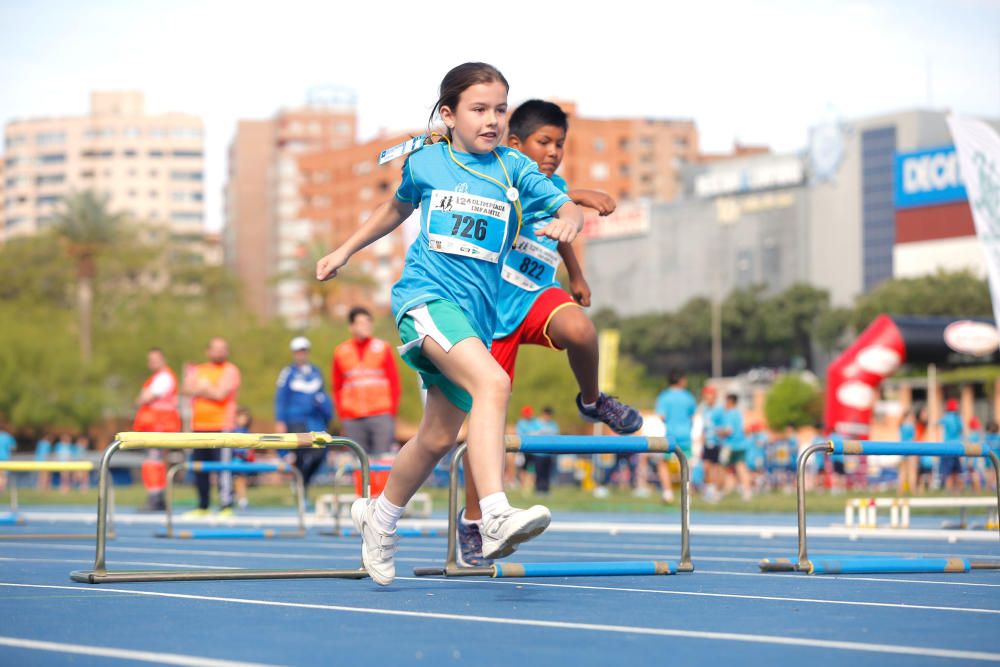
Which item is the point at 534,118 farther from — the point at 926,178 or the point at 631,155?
the point at 631,155

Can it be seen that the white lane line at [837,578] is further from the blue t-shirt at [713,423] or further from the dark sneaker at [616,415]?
the blue t-shirt at [713,423]

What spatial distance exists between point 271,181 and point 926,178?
3038 inches

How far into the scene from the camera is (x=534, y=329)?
7.69 metres

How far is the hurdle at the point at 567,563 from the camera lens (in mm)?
7270

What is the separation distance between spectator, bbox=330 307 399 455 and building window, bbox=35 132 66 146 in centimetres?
17744

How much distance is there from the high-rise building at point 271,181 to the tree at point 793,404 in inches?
2743

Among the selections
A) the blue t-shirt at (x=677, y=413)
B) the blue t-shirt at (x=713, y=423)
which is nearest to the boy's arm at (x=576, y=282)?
the blue t-shirt at (x=677, y=413)

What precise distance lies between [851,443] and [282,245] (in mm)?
153533

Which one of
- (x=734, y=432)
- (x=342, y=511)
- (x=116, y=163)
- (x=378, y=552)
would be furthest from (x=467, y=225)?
(x=116, y=163)

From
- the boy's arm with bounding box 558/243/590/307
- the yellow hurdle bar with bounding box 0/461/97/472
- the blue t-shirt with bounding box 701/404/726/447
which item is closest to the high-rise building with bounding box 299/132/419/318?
the blue t-shirt with bounding box 701/404/726/447

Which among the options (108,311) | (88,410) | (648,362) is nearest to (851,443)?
(88,410)

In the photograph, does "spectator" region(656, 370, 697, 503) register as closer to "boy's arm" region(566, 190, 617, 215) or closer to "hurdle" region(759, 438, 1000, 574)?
"hurdle" region(759, 438, 1000, 574)

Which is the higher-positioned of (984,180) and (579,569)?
(984,180)

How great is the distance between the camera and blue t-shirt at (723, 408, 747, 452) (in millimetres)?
28500
